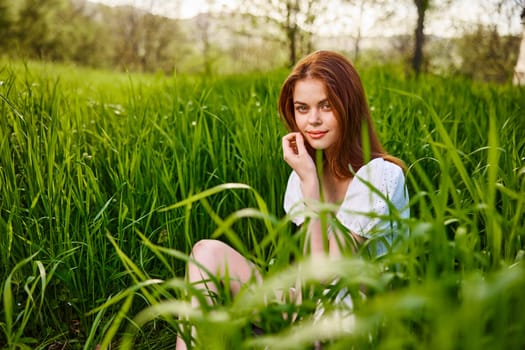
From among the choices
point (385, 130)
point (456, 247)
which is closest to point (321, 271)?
point (456, 247)

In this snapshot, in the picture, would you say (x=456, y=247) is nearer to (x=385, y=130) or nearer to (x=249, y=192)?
(x=249, y=192)

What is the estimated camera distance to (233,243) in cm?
211

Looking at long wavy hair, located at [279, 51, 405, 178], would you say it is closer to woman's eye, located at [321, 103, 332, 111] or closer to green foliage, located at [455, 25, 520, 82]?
woman's eye, located at [321, 103, 332, 111]

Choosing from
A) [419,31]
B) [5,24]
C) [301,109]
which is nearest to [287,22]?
[419,31]

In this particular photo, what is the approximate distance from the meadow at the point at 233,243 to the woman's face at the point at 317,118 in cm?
31

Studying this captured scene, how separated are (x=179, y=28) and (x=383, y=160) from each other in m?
23.5

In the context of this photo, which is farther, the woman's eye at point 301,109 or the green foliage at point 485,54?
the green foliage at point 485,54

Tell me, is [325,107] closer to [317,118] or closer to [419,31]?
[317,118]

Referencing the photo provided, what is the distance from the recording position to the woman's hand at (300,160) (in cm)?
181

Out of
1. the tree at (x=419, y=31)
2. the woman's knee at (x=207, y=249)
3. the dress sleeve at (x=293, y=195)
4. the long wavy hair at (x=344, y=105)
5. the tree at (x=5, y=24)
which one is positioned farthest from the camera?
the tree at (x=5, y=24)

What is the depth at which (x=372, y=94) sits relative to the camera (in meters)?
3.59

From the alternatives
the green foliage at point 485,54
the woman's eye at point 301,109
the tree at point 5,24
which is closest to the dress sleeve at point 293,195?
the woman's eye at point 301,109

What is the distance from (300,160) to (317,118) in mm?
180

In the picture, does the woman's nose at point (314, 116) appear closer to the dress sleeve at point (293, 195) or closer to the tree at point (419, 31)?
the dress sleeve at point (293, 195)
